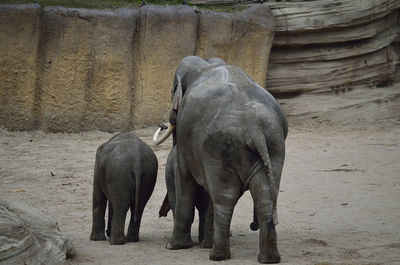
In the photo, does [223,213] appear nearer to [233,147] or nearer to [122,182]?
[233,147]

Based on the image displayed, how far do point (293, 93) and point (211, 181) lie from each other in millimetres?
10701

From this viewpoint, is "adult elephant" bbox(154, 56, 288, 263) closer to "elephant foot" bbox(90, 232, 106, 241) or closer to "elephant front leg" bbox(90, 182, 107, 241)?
"elephant front leg" bbox(90, 182, 107, 241)

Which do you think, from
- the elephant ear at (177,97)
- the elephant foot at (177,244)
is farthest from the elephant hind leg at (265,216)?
the elephant ear at (177,97)

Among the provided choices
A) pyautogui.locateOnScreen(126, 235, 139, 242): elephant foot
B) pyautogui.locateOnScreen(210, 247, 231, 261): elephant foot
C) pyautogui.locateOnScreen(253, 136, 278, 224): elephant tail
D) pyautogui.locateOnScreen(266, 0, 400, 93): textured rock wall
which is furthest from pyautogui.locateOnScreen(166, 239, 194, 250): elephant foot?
pyautogui.locateOnScreen(266, 0, 400, 93): textured rock wall

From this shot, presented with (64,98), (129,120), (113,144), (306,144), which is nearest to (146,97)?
(129,120)

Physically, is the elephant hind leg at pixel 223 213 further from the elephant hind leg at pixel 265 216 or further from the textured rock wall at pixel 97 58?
the textured rock wall at pixel 97 58

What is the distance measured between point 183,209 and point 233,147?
43.9 inches

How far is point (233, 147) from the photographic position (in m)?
5.72

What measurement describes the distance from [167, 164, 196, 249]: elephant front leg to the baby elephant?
0.48 meters

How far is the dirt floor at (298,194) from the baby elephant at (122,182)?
0.72ft

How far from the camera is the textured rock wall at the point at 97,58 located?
13789 mm

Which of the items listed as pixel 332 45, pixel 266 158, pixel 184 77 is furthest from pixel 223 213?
pixel 332 45

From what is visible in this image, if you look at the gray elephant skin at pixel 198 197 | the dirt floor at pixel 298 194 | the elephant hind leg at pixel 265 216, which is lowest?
the dirt floor at pixel 298 194

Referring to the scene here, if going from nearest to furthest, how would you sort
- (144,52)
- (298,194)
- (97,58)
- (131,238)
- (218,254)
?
(218,254)
(131,238)
(298,194)
(97,58)
(144,52)
